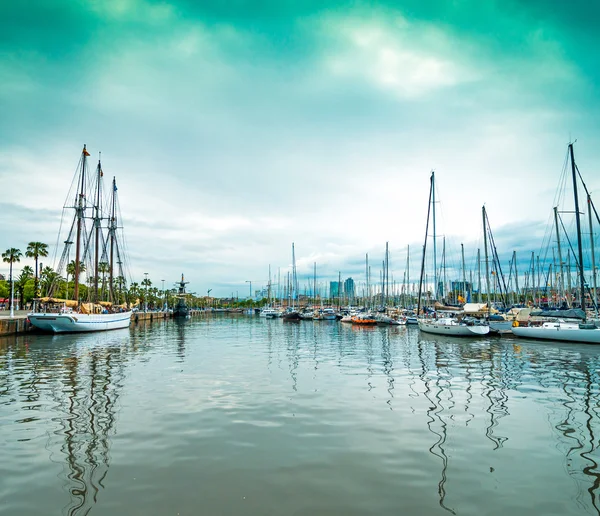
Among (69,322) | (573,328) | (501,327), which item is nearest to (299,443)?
(573,328)

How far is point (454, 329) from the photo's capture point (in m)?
46.8

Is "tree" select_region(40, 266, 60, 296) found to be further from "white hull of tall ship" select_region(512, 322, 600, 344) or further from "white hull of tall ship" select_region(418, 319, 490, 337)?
"white hull of tall ship" select_region(512, 322, 600, 344)

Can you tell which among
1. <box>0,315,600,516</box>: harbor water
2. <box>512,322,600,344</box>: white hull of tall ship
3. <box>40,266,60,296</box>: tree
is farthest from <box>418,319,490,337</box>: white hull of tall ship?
<box>40,266,60,296</box>: tree

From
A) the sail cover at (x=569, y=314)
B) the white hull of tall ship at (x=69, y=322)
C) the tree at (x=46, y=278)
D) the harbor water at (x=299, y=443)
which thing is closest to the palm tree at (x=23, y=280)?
the tree at (x=46, y=278)

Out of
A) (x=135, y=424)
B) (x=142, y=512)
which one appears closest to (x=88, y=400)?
(x=135, y=424)

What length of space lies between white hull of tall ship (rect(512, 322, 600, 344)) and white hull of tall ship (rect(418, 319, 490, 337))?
3332 mm

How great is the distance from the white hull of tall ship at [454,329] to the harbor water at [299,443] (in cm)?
2394

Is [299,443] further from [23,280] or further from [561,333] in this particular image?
[23,280]

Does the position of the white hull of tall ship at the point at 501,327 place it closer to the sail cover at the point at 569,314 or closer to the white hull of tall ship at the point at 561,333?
the white hull of tall ship at the point at 561,333

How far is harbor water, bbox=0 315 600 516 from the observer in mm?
7438

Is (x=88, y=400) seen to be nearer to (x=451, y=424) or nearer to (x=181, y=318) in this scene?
(x=451, y=424)

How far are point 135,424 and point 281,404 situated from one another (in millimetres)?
4820

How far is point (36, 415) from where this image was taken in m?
13.0

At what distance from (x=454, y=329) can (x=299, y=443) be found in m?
40.2
